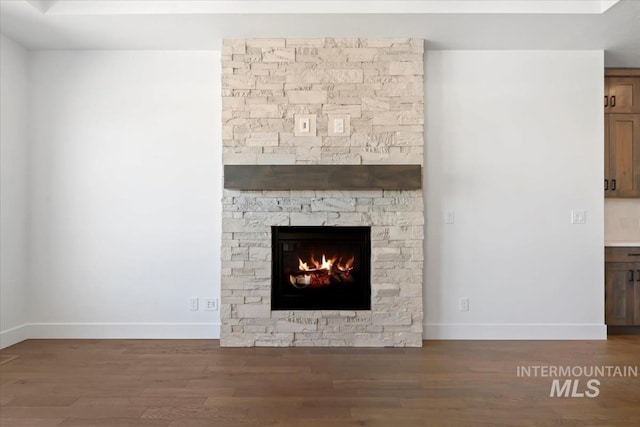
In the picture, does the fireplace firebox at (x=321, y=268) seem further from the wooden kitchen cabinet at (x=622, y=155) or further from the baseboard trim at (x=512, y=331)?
→ the wooden kitchen cabinet at (x=622, y=155)

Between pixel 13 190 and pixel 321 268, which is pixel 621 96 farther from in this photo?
pixel 13 190

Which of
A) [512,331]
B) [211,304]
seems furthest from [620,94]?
[211,304]

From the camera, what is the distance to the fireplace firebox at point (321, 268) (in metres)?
3.75

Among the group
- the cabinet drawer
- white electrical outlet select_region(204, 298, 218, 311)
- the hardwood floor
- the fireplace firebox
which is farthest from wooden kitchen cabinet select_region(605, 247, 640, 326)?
white electrical outlet select_region(204, 298, 218, 311)

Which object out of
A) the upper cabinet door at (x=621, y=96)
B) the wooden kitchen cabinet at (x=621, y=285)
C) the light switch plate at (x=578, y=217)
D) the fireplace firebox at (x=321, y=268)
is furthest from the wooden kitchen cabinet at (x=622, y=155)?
the fireplace firebox at (x=321, y=268)

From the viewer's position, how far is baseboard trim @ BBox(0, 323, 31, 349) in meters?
3.61

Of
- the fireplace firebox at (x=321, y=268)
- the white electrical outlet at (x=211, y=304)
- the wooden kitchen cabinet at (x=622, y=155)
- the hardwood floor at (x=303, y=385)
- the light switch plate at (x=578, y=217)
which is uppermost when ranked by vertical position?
the wooden kitchen cabinet at (x=622, y=155)

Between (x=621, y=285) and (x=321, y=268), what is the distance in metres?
2.90

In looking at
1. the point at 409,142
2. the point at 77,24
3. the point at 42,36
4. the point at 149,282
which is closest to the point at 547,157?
the point at 409,142

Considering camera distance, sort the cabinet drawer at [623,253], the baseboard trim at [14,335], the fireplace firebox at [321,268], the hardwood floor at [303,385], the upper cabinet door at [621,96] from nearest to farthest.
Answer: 1. the hardwood floor at [303,385]
2. the baseboard trim at [14,335]
3. the fireplace firebox at [321,268]
4. the cabinet drawer at [623,253]
5. the upper cabinet door at [621,96]

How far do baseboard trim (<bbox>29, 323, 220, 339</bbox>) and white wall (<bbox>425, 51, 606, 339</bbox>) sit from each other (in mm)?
2108

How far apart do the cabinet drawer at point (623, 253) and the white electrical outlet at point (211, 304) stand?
3.74 metres

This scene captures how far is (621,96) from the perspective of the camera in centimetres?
411

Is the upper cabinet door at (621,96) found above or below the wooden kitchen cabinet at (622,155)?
above
